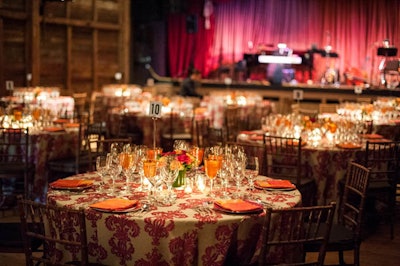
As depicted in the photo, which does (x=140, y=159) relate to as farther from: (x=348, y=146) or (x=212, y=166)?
(x=348, y=146)

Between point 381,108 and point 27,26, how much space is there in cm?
729

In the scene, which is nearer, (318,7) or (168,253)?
(168,253)

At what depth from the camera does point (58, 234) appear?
3.73 meters

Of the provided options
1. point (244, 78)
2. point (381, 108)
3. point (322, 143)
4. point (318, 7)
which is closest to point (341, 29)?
point (318, 7)

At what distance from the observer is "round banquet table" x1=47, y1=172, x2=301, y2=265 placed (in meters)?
3.40

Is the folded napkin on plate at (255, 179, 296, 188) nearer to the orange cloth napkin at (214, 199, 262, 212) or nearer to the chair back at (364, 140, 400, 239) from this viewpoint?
the orange cloth napkin at (214, 199, 262, 212)

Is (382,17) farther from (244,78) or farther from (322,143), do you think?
(322,143)

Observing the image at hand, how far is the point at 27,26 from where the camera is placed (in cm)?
1242

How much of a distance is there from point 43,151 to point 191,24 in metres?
9.92

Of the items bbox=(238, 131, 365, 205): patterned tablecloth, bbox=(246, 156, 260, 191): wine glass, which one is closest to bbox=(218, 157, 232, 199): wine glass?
bbox=(246, 156, 260, 191): wine glass

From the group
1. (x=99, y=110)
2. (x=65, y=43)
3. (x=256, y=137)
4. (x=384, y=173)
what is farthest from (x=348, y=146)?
(x=65, y=43)

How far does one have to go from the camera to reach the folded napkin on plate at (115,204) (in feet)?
11.5

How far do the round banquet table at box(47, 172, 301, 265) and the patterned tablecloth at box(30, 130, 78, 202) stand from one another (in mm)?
3170

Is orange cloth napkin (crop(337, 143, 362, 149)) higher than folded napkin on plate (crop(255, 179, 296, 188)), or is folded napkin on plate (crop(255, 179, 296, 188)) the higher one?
orange cloth napkin (crop(337, 143, 362, 149))
